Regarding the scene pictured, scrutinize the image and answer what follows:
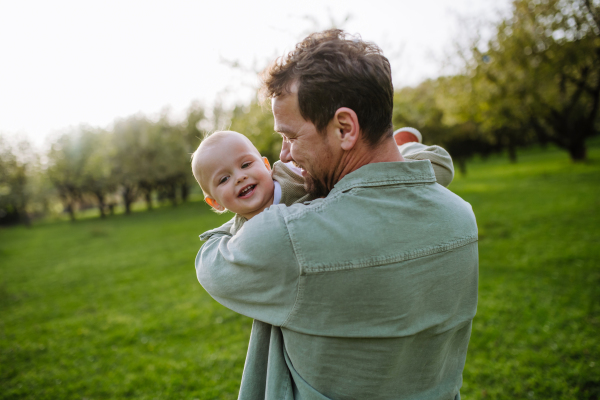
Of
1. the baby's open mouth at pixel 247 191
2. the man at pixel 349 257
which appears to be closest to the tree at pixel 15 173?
the baby's open mouth at pixel 247 191

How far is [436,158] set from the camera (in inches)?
67.0

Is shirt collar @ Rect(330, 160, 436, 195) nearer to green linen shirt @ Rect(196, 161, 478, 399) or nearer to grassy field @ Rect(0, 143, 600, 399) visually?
green linen shirt @ Rect(196, 161, 478, 399)

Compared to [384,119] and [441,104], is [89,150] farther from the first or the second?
[384,119]

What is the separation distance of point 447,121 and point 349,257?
17.6 meters

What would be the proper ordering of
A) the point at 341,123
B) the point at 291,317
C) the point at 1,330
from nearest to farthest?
the point at 291,317, the point at 341,123, the point at 1,330

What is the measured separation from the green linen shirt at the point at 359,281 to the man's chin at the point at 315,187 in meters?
0.23

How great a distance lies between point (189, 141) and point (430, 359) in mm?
36485

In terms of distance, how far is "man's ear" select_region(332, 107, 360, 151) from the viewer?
1229 millimetres

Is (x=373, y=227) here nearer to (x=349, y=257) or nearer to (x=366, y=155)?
(x=349, y=257)

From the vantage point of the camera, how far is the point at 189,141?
35.6 m

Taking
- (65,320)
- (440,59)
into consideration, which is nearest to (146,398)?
(65,320)

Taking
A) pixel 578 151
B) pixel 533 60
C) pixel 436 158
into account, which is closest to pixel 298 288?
pixel 436 158

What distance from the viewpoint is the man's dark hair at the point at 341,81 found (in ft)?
3.99

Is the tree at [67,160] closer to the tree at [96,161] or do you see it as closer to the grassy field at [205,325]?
the tree at [96,161]
